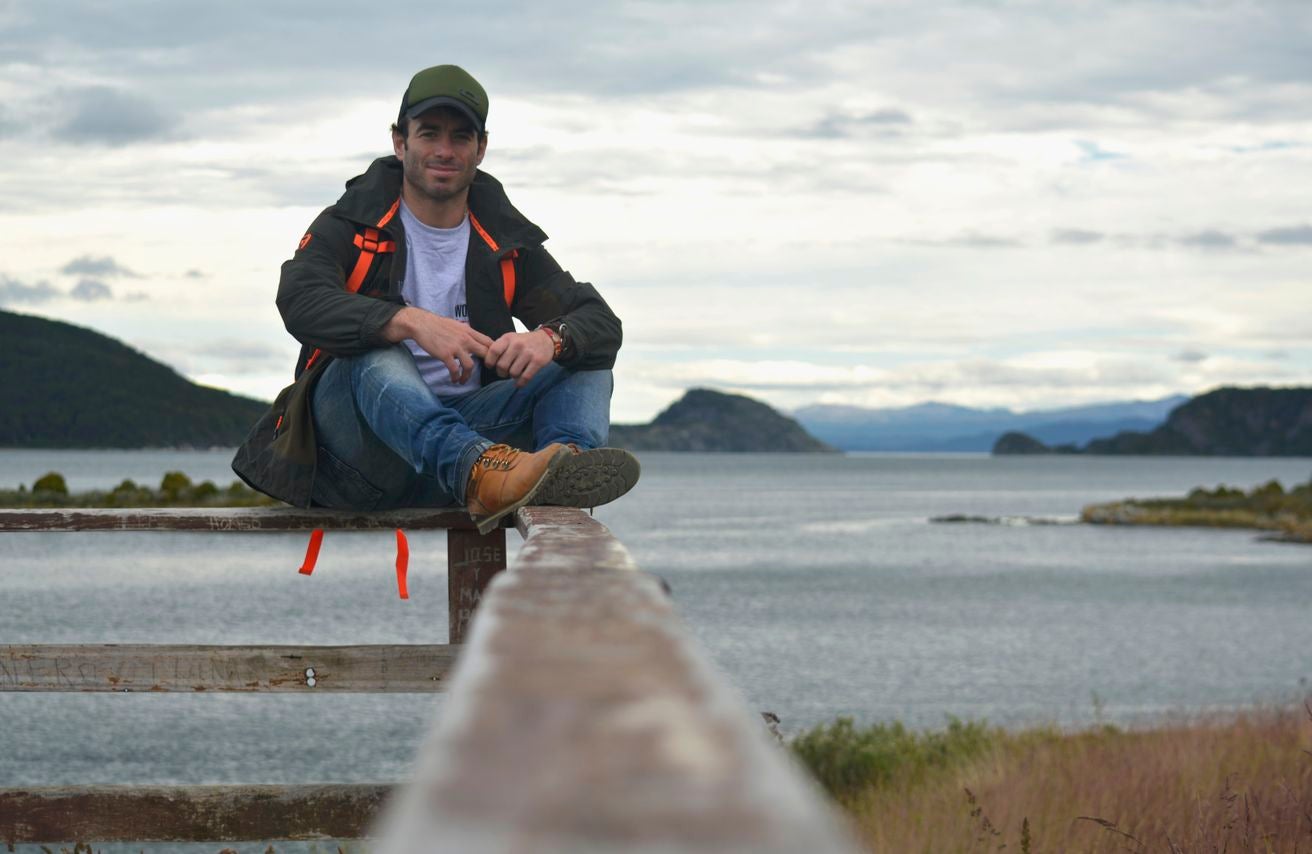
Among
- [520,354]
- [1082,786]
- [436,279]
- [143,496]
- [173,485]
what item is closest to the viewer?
[520,354]

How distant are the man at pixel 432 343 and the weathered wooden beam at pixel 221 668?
563 millimetres

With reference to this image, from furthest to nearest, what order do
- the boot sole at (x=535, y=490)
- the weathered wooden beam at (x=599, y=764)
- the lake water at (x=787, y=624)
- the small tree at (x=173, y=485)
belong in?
the small tree at (x=173, y=485) < the lake water at (x=787, y=624) < the boot sole at (x=535, y=490) < the weathered wooden beam at (x=599, y=764)

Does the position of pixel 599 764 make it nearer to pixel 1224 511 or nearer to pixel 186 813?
pixel 186 813

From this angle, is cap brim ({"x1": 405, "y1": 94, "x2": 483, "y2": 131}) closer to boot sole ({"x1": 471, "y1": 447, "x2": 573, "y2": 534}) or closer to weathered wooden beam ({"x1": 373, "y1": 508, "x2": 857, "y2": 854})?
boot sole ({"x1": 471, "y1": 447, "x2": 573, "y2": 534})

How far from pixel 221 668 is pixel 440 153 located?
1932mm

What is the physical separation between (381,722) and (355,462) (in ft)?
64.5

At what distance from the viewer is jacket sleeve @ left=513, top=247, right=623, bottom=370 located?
14.8 feet

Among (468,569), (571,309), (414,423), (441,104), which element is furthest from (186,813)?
(441,104)

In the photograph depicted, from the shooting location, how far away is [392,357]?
4340 millimetres

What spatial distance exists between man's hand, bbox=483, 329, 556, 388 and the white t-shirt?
0.44 meters

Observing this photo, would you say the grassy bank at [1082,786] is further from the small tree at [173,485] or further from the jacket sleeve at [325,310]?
the small tree at [173,485]

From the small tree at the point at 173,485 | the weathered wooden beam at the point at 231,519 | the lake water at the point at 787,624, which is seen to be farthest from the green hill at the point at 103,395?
the weathered wooden beam at the point at 231,519

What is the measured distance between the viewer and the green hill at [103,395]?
185250mm

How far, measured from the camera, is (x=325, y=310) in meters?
4.25
